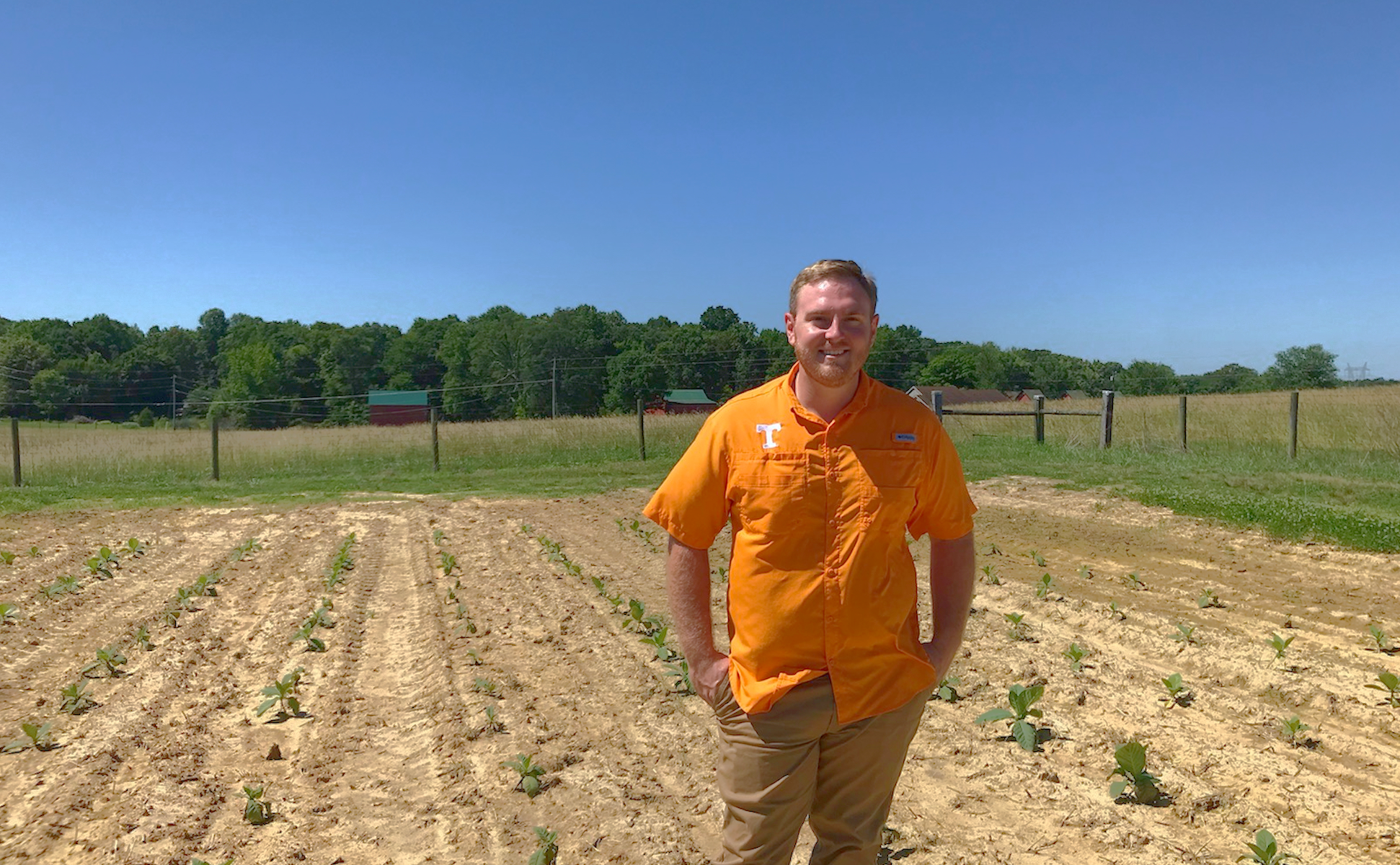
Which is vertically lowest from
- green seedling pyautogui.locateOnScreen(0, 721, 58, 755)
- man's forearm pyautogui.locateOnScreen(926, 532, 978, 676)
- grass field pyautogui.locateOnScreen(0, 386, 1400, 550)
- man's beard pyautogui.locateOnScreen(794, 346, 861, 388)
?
green seedling pyautogui.locateOnScreen(0, 721, 58, 755)

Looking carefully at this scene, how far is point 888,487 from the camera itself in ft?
7.30

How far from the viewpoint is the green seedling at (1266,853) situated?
2.92 metres

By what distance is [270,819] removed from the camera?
3.57m

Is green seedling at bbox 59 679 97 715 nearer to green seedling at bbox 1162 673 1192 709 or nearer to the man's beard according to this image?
the man's beard

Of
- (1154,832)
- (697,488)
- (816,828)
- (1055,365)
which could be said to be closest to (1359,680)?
(1154,832)

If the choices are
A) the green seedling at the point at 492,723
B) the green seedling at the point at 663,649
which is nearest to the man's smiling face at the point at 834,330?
the green seedling at the point at 492,723

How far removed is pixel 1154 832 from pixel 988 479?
10.8 m

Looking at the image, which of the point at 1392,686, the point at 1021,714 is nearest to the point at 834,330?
the point at 1021,714

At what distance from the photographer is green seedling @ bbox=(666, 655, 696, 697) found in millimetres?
4984

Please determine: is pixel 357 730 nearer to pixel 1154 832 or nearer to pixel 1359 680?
pixel 1154 832

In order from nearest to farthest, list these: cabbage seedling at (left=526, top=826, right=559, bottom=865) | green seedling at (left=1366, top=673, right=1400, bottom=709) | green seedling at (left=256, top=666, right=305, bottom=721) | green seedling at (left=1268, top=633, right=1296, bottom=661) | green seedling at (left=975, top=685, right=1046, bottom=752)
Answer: cabbage seedling at (left=526, top=826, right=559, bottom=865) → green seedling at (left=975, top=685, right=1046, bottom=752) → green seedling at (left=1366, top=673, right=1400, bottom=709) → green seedling at (left=256, top=666, right=305, bottom=721) → green seedling at (left=1268, top=633, right=1296, bottom=661)

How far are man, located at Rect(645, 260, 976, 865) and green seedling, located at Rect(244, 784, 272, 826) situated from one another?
2276 millimetres

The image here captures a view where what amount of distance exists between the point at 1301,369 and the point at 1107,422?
3563 centimetres

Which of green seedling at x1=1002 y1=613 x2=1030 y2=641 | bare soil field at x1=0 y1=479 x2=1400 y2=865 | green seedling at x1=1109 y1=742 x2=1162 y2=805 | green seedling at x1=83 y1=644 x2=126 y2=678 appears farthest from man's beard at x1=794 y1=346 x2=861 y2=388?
green seedling at x1=83 y1=644 x2=126 y2=678
